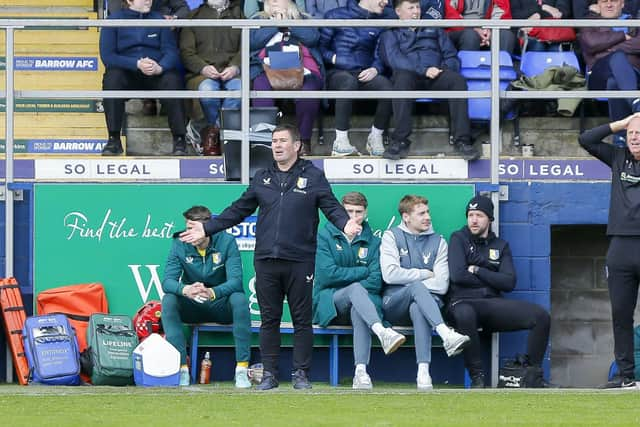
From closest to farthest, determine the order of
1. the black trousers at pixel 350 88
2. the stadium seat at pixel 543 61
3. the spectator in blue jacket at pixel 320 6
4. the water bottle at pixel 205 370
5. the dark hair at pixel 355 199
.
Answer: the dark hair at pixel 355 199 → the water bottle at pixel 205 370 → the black trousers at pixel 350 88 → the stadium seat at pixel 543 61 → the spectator in blue jacket at pixel 320 6

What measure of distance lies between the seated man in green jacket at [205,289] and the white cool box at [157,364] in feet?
0.52

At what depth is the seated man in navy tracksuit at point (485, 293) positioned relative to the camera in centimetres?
1216

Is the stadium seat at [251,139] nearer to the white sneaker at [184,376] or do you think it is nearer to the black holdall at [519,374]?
the white sneaker at [184,376]

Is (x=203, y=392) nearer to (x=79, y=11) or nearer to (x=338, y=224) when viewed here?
(x=338, y=224)

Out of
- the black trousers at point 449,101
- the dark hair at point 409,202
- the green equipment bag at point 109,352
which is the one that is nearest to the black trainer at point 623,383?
the dark hair at point 409,202

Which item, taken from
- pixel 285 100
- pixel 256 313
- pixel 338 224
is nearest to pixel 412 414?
pixel 338 224

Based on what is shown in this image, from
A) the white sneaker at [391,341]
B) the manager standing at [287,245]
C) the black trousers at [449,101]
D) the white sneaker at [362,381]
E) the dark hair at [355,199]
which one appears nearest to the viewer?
the manager standing at [287,245]

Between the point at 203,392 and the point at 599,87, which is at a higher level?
the point at 599,87

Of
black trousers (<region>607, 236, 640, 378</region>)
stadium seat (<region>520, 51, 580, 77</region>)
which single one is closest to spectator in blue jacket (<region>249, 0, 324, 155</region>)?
stadium seat (<region>520, 51, 580, 77</region>)

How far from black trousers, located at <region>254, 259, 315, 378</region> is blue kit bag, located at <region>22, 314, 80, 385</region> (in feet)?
5.78

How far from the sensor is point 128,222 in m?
12.9

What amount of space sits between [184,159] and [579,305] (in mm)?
3859

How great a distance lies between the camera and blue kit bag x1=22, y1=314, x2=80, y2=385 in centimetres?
1193

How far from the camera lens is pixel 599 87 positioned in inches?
526
